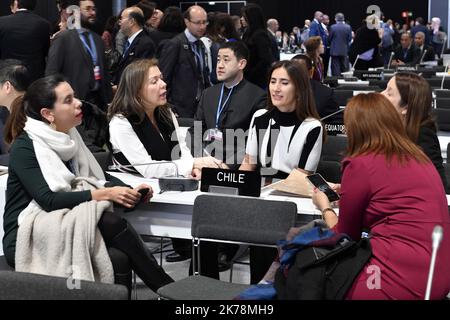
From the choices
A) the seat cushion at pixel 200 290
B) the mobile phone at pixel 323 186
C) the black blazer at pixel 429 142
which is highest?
the black blazer at pixel 429 142

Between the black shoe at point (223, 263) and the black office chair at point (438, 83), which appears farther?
the black office chair at point (438, 83)

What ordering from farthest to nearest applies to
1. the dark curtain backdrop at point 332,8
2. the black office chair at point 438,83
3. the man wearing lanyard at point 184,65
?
the dark curtain backdrop at point 332,8, the black office chair at point 438,83, the man wearing lanyard at point 184,65

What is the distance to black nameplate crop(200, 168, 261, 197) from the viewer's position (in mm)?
3553

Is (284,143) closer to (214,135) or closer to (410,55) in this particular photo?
(214,135)

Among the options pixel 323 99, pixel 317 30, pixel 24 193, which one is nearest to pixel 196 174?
pixel 24 193

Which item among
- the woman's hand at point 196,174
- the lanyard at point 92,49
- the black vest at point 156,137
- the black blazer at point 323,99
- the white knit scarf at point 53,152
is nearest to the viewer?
the white knit scarf at point 53,152

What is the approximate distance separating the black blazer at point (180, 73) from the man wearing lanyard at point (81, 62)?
52 centimetres

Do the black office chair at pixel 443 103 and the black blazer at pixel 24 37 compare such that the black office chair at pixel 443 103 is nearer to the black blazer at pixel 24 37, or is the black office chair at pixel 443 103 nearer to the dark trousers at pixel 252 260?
the black blazer at pixel 24 37

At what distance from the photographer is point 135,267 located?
11.3 ft

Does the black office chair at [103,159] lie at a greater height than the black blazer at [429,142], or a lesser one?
lesser

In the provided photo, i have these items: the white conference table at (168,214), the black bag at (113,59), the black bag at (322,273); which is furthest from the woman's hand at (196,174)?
the black bag at (113,59)

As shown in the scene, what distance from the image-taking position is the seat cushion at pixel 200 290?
2.96 meters
